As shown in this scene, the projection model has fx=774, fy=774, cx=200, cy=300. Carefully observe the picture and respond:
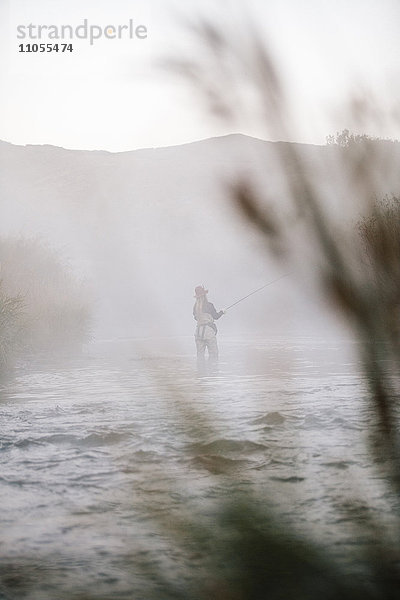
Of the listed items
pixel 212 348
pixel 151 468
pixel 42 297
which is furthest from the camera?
pixel 42 297

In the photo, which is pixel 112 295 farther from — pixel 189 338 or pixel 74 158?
pixel 74 158

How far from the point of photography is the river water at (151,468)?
186 inches

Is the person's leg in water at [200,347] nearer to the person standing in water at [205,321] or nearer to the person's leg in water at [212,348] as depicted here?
the person standing in water at [205,321]

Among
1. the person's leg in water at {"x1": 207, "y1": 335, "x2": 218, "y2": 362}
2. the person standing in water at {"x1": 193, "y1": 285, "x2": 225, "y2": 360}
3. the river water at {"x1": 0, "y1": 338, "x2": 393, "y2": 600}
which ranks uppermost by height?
the person standing in water at {"x1": 193, "y1": 285, "x2": 225, "y2": 360}

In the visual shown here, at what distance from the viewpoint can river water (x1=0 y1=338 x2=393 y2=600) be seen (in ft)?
15.5

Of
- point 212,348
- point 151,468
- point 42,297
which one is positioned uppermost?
point 42,297

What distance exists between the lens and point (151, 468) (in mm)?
7164

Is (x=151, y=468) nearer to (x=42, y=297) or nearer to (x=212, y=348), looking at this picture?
(x=212, y=348)

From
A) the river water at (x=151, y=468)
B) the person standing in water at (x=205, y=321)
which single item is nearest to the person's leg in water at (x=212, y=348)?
the person standing in water at (x=205, y=321)

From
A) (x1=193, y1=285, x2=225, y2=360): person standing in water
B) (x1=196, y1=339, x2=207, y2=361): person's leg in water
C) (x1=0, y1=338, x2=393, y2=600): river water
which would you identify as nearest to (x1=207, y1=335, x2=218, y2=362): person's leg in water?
(x1=193, y1=285, x2=225, y2=360): person standing in water

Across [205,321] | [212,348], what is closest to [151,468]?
[205,321]

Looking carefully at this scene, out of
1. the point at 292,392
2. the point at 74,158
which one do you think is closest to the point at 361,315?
the point at 292,392

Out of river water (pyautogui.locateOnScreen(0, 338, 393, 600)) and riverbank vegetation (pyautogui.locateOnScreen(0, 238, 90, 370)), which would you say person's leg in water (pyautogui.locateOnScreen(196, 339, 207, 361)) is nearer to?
river water (pyautogui.locateOnScreen(0, 338, 393, 600))

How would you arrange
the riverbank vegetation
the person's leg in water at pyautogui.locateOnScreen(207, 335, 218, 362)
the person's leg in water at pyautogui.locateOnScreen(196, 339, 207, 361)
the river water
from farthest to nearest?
the riverbank vegetation < the person's leg in water at pyautogui.locateOnScreen(196, 339, 207, 361) < the person's leg in water at pyautogui.locateOnScreen(207, 335, 218, 362) < the river water
